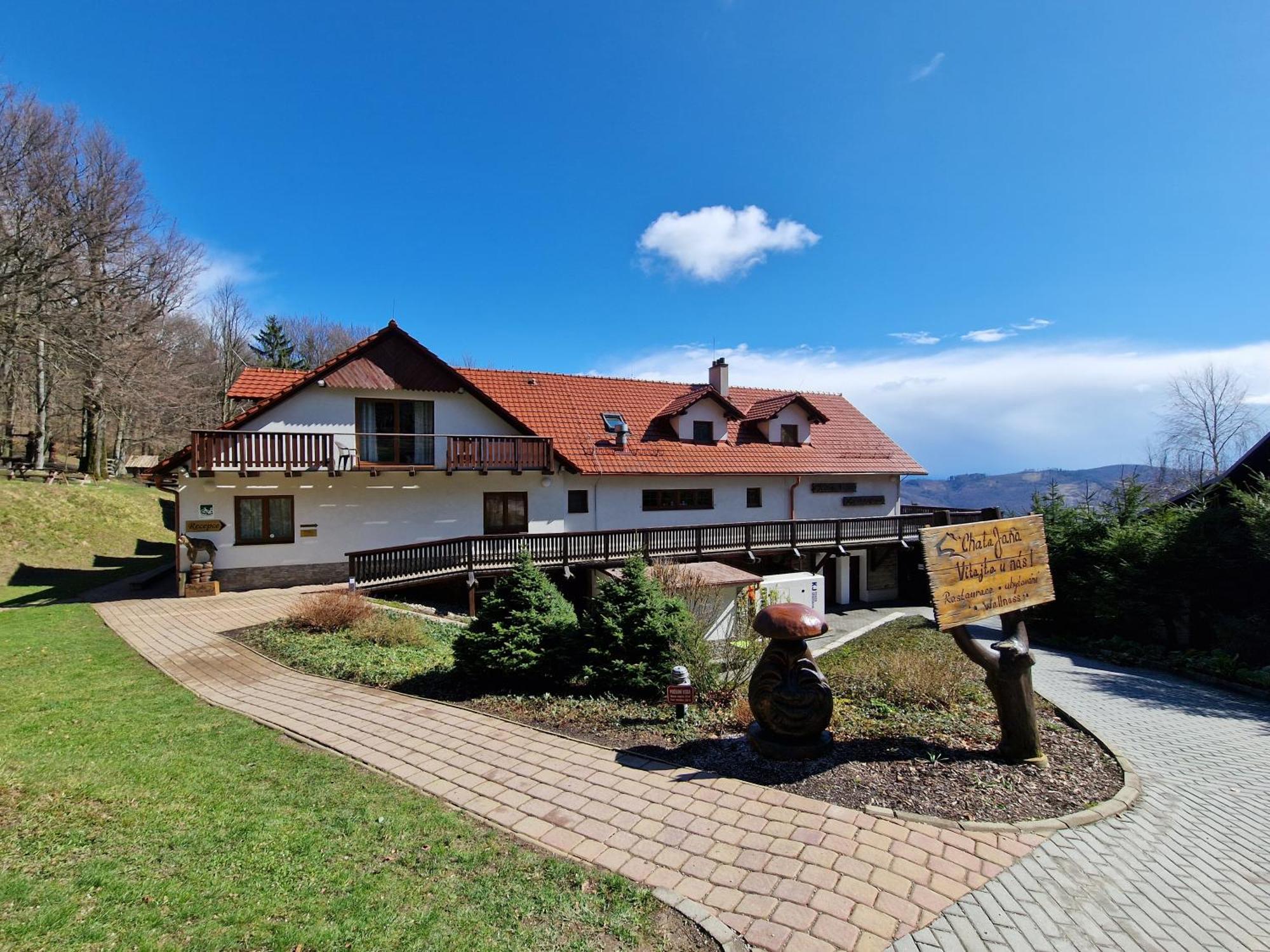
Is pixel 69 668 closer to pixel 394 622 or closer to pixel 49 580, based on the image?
pixel 394 622

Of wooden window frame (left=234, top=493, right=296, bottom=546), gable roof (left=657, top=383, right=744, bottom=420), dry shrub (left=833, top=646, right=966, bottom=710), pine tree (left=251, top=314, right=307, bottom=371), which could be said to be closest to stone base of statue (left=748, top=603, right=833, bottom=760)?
dry shrub (left=833, top=646, right=966, bottom=710)

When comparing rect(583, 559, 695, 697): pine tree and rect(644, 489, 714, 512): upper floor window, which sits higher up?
rect(644, 489, 714, 512): upper floor window

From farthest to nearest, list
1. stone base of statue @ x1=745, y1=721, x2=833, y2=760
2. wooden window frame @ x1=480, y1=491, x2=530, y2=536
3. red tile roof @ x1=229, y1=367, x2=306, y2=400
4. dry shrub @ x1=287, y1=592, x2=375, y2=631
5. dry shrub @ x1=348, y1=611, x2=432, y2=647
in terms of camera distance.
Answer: wooden window frame @ x1=480, y1=491, x2=530, y2=536 → red tile roof @ x1=229, y1=367, x2=306, y2=400 → dry shrub @ x1=287, y1=592, x2=375, y2=631 → dry shrub @ x1=348, y1=611, x2=432, y2=647 → stone base of statue @ x1=745, y1=721, x2=833, y2=760

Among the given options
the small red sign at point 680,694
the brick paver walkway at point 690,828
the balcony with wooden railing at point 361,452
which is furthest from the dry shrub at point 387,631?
the balcony with wooden railing at point 361,452

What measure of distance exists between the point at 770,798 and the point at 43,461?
39.7 meters

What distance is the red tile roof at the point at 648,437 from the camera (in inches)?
848

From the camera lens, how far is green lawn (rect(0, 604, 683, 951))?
3.47m

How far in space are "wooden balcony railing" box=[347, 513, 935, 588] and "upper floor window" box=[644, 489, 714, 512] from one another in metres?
1.91

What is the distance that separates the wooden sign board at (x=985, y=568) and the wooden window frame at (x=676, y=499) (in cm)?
1557

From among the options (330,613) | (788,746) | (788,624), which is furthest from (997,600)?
(330,613)

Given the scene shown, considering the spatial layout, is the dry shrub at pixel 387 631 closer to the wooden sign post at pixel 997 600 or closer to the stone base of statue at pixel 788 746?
the stone base of statue at pixel 788 746

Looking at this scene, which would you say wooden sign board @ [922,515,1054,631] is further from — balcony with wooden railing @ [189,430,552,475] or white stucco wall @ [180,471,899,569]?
white stucco wall @ [180,471,899,569]

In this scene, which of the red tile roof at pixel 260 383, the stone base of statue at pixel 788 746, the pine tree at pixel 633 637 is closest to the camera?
the stone base of statue at pixel 788 746

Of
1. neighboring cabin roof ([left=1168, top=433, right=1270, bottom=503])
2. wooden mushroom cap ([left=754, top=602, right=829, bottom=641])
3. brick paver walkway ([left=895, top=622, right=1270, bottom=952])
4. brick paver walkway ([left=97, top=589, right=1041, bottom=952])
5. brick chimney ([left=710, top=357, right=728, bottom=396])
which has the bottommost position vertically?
brick paver walkway ([left=895, top=622, right=1270, bottom=952])
